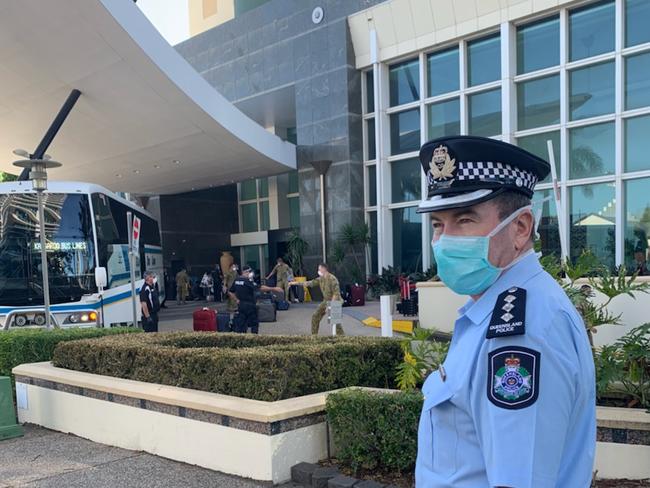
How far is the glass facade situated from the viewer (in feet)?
57.7

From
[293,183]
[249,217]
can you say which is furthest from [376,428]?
[249,217]

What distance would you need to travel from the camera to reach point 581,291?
16.2 feet

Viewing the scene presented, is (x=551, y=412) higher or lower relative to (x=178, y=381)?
higher

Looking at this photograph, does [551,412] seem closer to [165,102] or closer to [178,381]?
[178,381]

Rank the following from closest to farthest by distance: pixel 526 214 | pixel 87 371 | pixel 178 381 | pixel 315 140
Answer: pixel 526 214 < pixel 178 381 < pixel 87 371 < pixel 315 140

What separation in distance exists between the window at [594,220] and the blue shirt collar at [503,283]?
17966mm

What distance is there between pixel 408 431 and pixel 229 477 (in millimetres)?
1590

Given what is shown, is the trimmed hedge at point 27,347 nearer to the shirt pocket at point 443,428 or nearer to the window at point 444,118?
the shirt pocket at point 443,428

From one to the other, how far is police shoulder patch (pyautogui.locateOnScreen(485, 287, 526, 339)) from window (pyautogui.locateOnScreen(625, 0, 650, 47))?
19.3 metres

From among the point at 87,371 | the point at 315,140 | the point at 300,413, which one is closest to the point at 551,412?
the point at 300,413

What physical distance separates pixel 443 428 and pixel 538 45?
20540 mm

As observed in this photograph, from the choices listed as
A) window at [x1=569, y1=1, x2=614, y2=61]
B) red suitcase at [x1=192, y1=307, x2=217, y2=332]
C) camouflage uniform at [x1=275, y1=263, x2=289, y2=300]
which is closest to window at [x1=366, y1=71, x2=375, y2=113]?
camouflage uniform at [x1=275, y1=263, x2=289, y2=300]

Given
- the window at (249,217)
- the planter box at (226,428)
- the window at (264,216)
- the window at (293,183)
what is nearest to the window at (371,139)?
the window at (293,183)

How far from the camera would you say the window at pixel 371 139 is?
78.4 ft
